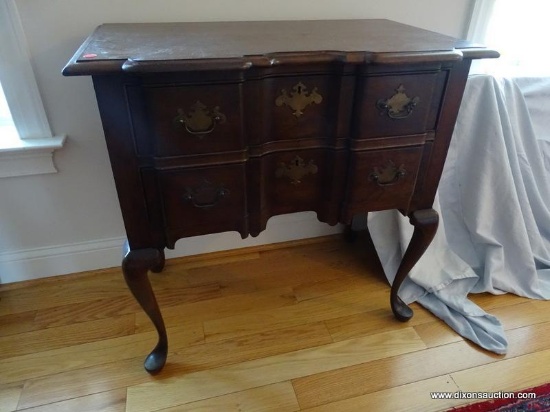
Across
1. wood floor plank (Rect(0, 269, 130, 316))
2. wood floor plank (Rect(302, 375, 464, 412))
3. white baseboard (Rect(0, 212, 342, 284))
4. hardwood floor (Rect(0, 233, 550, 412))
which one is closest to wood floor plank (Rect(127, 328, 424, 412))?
hardwood floor (Rect(0, 233, 550, 412))

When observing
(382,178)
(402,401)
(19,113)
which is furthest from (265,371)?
(19,113)

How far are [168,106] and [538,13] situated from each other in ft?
4.56

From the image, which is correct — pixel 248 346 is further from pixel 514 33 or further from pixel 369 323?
pixel 514 33

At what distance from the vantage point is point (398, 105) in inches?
30.7

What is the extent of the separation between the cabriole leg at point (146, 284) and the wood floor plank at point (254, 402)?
13 cm

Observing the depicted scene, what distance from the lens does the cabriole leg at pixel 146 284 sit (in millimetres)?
826

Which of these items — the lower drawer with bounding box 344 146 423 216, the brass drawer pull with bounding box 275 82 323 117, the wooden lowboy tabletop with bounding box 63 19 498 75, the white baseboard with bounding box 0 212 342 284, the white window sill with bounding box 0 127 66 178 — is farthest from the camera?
the white baseboard with bounding box 0 212 342 284

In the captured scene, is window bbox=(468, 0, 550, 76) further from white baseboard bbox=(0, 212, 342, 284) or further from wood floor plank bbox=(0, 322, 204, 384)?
wood floor plank bbox=(0, 322, 204, 384)

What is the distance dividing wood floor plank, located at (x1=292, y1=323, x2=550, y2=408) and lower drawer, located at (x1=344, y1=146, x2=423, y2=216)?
1.59ft

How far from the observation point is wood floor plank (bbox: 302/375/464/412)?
966mm

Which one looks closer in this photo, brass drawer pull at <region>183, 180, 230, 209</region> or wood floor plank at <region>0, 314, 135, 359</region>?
brass drawer pull at <region>183, 180, 230, 209</region>

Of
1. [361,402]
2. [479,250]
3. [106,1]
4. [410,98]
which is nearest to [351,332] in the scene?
[361,402]

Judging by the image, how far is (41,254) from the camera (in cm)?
129

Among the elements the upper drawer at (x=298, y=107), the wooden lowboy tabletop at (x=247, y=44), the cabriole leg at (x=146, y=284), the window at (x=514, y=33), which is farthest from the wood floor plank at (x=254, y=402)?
the window at (x=514, y=33)
